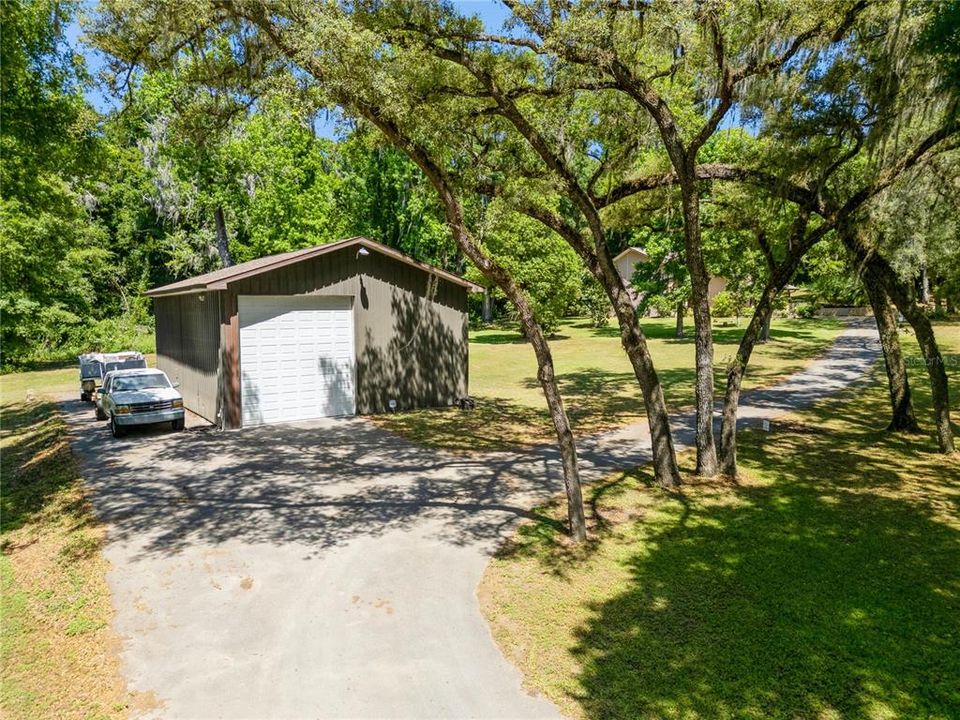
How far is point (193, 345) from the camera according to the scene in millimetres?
15352

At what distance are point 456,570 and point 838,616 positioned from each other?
11.9 feet

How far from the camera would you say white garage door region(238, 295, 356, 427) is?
13.6 metres

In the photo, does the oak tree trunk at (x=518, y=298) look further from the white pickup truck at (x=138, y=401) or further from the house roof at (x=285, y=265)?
the white pickup truck at (x=138, y=401)

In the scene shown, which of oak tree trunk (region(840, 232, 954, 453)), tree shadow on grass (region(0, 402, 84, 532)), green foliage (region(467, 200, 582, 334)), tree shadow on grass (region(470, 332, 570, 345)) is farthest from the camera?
tree shadow on grass (region(470, 332, 570, 345))

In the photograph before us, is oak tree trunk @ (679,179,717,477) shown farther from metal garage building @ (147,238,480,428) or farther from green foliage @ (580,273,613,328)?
green foliage @ (580,273,613,328)

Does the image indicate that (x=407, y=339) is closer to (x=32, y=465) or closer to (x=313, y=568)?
(x=32, y=465)

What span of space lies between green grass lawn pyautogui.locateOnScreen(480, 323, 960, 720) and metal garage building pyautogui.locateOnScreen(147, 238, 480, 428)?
7435 mm

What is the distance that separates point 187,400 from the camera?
16344mm

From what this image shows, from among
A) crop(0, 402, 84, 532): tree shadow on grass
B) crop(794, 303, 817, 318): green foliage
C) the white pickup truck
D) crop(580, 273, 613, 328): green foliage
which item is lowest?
crop(0, 402, 84, 532): tree shadow on grass

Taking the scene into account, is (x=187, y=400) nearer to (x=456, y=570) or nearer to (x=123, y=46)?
(x=123, y=46)

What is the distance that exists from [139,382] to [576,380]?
13237 mm

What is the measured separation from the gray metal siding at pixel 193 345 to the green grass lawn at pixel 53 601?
11.4 feet

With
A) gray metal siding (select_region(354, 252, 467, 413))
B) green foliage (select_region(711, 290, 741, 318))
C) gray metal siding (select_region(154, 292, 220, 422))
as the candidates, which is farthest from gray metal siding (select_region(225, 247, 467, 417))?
green foliage (select_region(711, 290, 741, 318))

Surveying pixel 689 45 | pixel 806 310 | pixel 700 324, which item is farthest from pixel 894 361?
pixel 806 310
